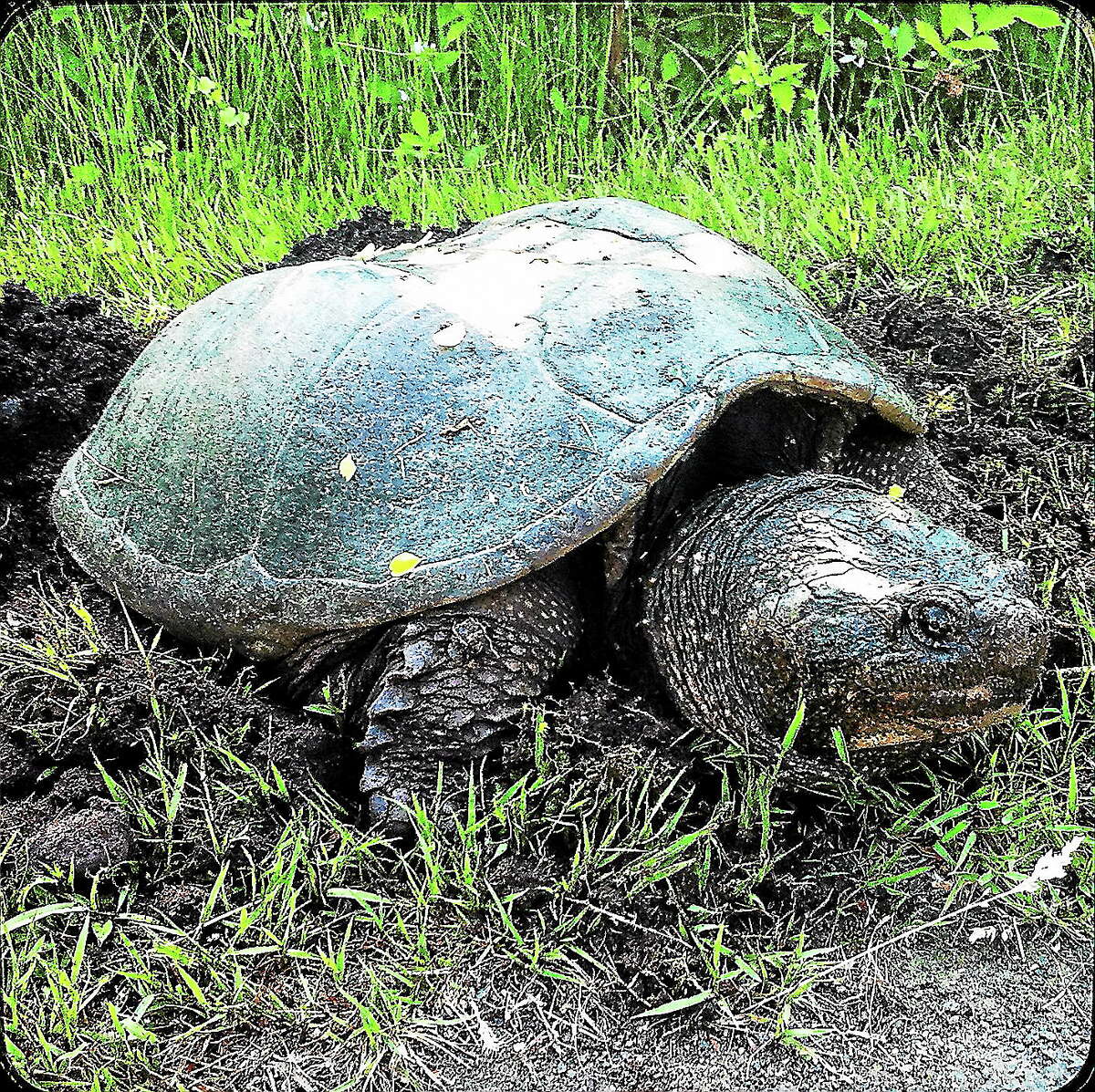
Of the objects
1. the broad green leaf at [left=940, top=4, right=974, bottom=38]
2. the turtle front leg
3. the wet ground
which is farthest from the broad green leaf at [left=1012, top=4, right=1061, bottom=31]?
the turtle front leg

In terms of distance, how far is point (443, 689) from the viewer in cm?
219

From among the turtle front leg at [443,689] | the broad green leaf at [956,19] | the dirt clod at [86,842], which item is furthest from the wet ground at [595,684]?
the broad green leaf at [956,19]

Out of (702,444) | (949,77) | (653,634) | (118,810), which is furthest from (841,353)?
(949,77)

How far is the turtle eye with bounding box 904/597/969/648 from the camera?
71.7 inches

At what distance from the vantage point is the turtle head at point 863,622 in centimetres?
185

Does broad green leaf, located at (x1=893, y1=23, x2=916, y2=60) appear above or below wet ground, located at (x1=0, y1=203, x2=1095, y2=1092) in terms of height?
above

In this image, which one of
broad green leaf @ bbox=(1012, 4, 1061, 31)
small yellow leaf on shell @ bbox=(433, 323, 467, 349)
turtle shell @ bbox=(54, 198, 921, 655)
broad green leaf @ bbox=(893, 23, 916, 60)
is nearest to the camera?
turtle shell @ bbox=(54, 198, 921, 655)

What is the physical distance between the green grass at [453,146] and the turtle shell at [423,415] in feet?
4.92

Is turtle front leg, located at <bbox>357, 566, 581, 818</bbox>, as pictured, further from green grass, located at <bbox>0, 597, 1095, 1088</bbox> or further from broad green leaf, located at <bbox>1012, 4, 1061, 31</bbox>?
broad green leaf, located at <bbox>1012, 4, 1061, 31</bbox>

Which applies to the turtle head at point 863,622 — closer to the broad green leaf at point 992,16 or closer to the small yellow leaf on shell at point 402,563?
the small yellow leaf on shell at point 402,563

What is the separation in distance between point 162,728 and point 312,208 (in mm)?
2955

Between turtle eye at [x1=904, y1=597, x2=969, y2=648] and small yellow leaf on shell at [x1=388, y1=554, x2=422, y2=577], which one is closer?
turtle eye at [x1=904, y1=597, x2=969, y2=648]

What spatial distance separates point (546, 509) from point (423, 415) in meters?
0.33

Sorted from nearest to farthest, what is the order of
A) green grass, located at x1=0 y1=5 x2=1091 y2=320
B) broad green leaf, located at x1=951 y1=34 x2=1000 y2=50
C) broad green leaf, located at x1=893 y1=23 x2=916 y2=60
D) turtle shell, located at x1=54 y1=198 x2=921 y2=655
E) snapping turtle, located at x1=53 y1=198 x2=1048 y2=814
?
snapping turtle, located at x1=53 y1=198 x2=1048 y2=814 < turtle shell, located at x1=54 y1=198 x2=921 y2=655 < green grass, located at x1=0 y1=5 x2=1091 y2=320 < broad green leaf, located at x1=951 y1=34 x2=1000 y2=50 < broad green leaf, located at x1=893 y1=23 x2=916 y2=60
